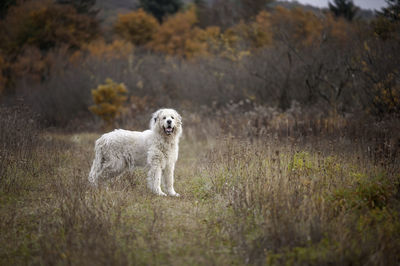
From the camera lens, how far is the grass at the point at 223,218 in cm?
381

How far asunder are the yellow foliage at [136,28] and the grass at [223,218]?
28241 mm

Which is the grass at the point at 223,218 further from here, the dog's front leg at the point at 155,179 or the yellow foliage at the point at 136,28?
the yellow foliage at the point at 136,28

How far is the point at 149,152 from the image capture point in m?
6.79

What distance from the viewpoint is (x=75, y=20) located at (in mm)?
29062

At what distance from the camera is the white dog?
671 cm

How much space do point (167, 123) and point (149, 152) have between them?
0.75 metres

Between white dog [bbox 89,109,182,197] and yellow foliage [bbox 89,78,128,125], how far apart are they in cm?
1033

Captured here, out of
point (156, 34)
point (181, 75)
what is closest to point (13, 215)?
point (181, 75)

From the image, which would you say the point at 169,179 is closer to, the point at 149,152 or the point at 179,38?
the point at 149,152

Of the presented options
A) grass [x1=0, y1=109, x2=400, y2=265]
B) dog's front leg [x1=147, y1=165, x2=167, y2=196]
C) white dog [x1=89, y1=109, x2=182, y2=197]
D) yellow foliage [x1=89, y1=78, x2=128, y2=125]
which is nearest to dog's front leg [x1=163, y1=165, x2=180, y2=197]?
white dog [x1=89, y1=109, x2=182, y2=197]

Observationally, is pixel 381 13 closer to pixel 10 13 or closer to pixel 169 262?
pixel 169 262

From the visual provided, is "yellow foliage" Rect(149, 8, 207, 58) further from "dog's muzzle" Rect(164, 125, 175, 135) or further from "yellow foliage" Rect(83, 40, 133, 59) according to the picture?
"dog's muzzle" Rect(164, 125, 175, 135)

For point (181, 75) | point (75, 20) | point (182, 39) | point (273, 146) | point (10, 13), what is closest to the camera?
point (273, 146)

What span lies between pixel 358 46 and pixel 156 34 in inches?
911
